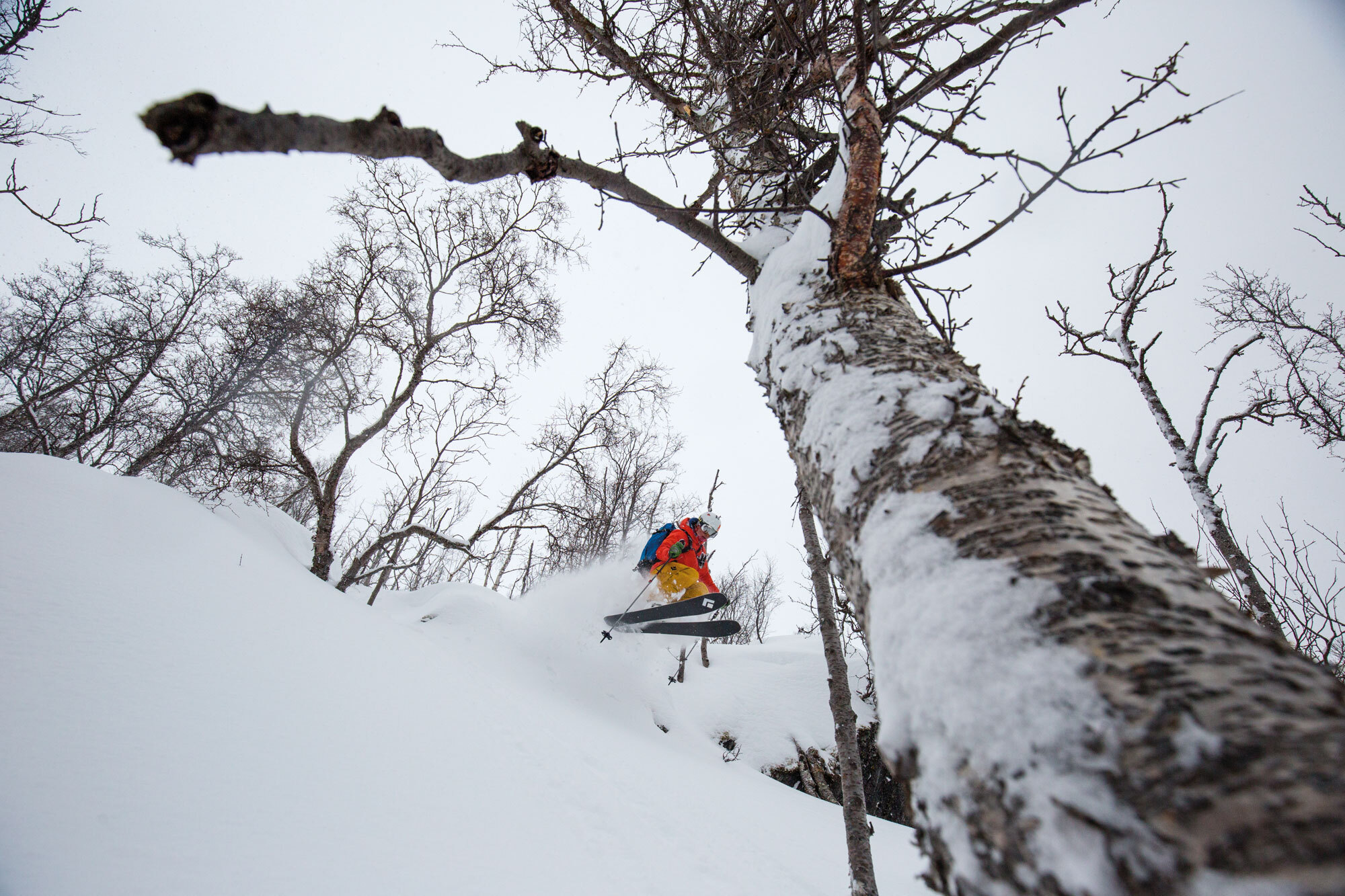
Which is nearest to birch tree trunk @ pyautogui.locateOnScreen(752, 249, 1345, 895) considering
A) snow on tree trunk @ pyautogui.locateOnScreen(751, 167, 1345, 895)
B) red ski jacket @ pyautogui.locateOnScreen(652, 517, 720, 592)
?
snow on tree trunk @ pyautogui.locateOnScreen(751, 167, 1345, 895)

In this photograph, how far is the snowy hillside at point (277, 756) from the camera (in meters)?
1.69

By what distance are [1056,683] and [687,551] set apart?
6.74 m

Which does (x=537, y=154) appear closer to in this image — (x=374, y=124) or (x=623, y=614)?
(x=374, y=124)

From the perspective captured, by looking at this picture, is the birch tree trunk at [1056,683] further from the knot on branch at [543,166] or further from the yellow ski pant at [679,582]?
the yellow ski pant at [679,582]

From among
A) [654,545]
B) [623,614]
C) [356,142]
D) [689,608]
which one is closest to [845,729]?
[356,142]

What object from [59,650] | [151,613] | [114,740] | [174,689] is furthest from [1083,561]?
[151,613]

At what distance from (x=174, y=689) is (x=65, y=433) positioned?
15.6 metres

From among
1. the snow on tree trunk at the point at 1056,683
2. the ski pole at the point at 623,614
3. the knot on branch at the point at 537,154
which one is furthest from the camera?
the ski pole at the point at 623,614

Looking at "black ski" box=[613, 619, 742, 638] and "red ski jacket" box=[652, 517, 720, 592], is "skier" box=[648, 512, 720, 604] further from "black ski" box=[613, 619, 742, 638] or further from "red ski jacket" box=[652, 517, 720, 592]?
"black ski" box=[613, 619, 742, 638]

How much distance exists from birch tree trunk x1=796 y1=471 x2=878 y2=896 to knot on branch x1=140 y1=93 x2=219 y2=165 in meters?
2.38

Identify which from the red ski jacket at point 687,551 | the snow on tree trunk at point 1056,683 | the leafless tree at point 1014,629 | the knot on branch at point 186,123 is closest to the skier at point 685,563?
the red ski jacket at point 687,551

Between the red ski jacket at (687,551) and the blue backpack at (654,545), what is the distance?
0.04 meters

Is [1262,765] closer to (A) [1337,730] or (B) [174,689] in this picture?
(A) [1337,730]

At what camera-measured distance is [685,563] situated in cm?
714
